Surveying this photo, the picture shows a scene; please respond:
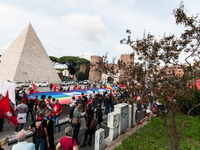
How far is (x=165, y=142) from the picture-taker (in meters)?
5.07

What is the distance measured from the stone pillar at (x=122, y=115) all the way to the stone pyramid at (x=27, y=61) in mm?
25378

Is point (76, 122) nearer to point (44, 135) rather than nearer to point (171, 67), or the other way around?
point (44, 135)

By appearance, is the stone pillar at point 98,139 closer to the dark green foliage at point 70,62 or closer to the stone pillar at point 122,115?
the stone pillar at point 122,115

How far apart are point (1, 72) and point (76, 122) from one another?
98.7 feet

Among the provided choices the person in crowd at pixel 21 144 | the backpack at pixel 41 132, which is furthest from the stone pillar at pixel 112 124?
the person in crowd at pixel 21 144

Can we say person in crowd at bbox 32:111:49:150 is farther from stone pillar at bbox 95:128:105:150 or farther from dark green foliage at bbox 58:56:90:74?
dark green foliage at bbox 58:56:90:74

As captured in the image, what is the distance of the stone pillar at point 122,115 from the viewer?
217 inches

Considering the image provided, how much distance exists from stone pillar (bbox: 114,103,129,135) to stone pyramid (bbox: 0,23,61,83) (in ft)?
83.3

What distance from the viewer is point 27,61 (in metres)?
26.5

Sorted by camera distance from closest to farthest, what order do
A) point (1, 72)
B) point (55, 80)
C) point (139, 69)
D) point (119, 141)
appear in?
point (139, 69), point (119, 141), point (1, 72), point (55, 80)

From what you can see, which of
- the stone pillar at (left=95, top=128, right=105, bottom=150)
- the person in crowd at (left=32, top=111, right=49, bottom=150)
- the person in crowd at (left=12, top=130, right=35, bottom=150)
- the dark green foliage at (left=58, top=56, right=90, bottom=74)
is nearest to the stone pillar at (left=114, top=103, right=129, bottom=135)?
the stone pillar at (left=95, top=128, right=105, bottom=150)

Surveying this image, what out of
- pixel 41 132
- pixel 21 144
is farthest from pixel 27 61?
pixel 21 144

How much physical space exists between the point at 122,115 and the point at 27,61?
2809 centimetres

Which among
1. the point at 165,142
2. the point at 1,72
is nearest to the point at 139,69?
the point at 165,142
